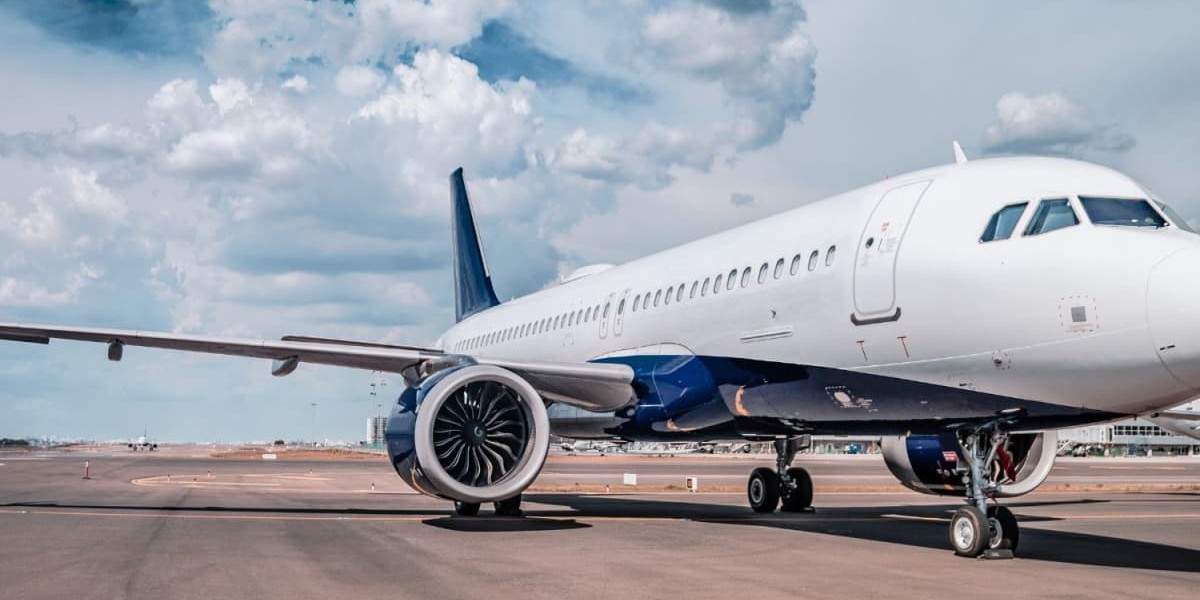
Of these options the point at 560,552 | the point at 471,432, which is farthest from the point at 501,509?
the point at 560,552

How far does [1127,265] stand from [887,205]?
10.8 ft

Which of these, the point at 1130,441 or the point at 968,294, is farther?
the point at 1130,441

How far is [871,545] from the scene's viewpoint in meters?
13.5

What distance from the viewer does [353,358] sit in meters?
19.9

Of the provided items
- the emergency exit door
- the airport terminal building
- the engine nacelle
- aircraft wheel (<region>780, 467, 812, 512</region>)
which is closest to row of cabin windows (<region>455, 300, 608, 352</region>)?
aircraft wheel (<region>780, 467, 812, 512</region>)

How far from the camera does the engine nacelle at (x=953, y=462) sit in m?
15.4

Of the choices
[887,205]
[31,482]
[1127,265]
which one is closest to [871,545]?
[887,205]

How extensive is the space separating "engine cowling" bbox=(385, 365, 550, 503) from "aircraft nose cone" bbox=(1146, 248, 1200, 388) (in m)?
7.84

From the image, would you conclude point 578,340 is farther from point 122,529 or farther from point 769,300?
point 122,529

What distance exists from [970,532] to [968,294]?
2603mm

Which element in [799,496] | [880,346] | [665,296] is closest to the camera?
[880,346]

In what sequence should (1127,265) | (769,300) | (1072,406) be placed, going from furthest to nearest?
(769,300) → (1072,406) → (1127,265)

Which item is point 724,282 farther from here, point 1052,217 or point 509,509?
point 509,509

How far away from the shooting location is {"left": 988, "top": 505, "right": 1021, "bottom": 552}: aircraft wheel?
11805mm
